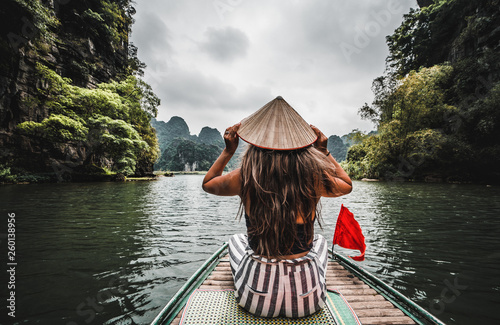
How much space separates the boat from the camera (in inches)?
72.2

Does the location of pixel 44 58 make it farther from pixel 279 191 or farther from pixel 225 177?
pixel 279 191

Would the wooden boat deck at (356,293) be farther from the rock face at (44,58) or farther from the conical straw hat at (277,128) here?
the rock face at (44,58)

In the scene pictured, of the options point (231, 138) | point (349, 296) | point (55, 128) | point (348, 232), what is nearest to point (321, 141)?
point (231, 138)

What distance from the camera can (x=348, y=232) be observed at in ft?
11.2

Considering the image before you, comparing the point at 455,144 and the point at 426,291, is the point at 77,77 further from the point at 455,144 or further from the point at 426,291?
the point at 455,144

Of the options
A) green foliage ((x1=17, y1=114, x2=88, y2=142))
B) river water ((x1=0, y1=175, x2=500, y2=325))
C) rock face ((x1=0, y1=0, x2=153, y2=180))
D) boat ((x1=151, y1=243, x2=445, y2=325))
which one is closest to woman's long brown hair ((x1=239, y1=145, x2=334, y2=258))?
river water ((x1=0, y1=175, x2=500, y2=325))

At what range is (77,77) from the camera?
22.6m

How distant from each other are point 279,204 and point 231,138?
61cm

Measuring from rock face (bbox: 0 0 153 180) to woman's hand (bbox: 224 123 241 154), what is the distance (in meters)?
21.5

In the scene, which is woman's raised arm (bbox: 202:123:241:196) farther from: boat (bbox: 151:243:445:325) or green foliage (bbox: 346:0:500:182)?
green foliage (bbox: 346:0:500:182)

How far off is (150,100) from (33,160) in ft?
48.3

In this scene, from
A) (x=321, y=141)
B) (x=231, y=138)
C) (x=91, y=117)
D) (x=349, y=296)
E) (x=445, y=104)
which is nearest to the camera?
(x=231, y=138)

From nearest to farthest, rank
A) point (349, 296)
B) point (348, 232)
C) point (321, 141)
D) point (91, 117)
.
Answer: point (321, 141) → point (349, 296) → point (348, 232) → point (91, 117)

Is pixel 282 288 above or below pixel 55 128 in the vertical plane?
below
